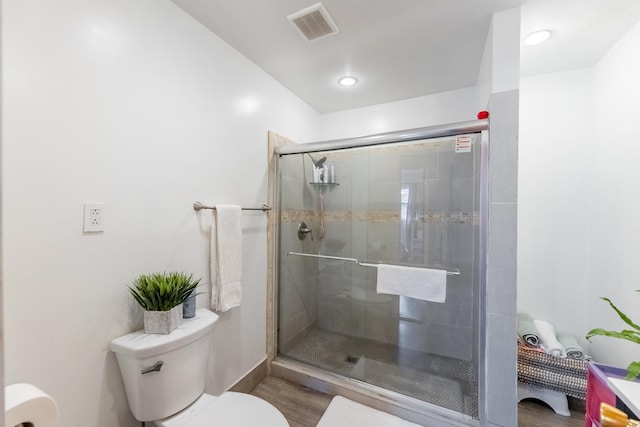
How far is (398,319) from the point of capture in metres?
2.27

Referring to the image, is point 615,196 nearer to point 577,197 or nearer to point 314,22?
point 577,197

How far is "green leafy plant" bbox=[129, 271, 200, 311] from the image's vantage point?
1271 millimetres

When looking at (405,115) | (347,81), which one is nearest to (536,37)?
(405,115)

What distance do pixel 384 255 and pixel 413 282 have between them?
33cm

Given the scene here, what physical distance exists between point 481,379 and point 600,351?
3.33ft

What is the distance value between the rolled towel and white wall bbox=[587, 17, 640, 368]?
141 millimetres

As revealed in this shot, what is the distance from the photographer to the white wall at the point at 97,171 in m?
1.01

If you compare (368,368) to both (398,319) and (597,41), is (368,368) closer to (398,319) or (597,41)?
(398,319)

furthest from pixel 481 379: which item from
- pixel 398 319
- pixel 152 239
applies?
pixel 152 239

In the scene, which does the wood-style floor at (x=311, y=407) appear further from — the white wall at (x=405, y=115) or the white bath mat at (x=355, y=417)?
the white wall at (x=405, y=115)

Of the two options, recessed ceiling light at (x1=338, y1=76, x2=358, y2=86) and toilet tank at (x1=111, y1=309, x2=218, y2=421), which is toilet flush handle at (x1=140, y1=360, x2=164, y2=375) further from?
recessed ceiling light at (x1=338, y1=76, x2=358, y2=86)

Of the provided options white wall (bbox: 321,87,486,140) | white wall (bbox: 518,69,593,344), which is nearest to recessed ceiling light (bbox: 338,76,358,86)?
white wall (bbox: 321,87,486,140)

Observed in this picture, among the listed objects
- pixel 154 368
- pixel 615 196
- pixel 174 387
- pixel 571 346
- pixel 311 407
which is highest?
pixel 615 196

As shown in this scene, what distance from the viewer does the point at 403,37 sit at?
1.75 metres
